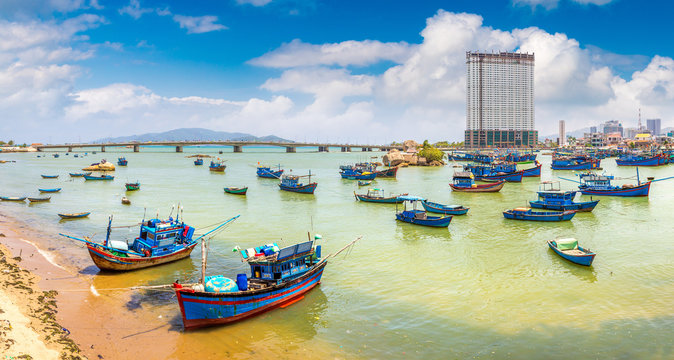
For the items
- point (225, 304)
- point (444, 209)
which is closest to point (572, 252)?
point (444, 209)

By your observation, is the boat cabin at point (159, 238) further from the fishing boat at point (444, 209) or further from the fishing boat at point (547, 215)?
the fishing boat at point (547, 215)

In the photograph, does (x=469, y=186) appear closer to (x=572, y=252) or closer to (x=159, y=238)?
(x=572, y=252)

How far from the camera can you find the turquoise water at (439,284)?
55.1 ft

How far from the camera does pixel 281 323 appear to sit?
60.6ft

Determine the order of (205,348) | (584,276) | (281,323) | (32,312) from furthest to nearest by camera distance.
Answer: (584,276) < (281,323) < (32,312) < (205,348)

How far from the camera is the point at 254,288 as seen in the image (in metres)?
19.0

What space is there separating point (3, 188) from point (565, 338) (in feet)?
252

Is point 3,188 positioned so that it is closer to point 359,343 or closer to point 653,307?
point 359,343

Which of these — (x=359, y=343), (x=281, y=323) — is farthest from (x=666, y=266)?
(x=281, y=323)

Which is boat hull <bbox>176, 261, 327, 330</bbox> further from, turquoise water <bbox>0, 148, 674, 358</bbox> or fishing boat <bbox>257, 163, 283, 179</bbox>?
fishing boat <bbox>257, 163, 283, 179</bbox>

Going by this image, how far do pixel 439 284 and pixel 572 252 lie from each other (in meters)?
9.93

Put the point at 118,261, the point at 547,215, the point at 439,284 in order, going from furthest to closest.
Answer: the point at 547,215 < the point at 118,261 < the point at 439,284

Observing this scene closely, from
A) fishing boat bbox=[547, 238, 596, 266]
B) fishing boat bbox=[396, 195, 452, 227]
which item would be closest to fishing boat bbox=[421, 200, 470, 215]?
fishing boat bbox=[396, 195, 452, 227]

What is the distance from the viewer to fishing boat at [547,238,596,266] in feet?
84.0
